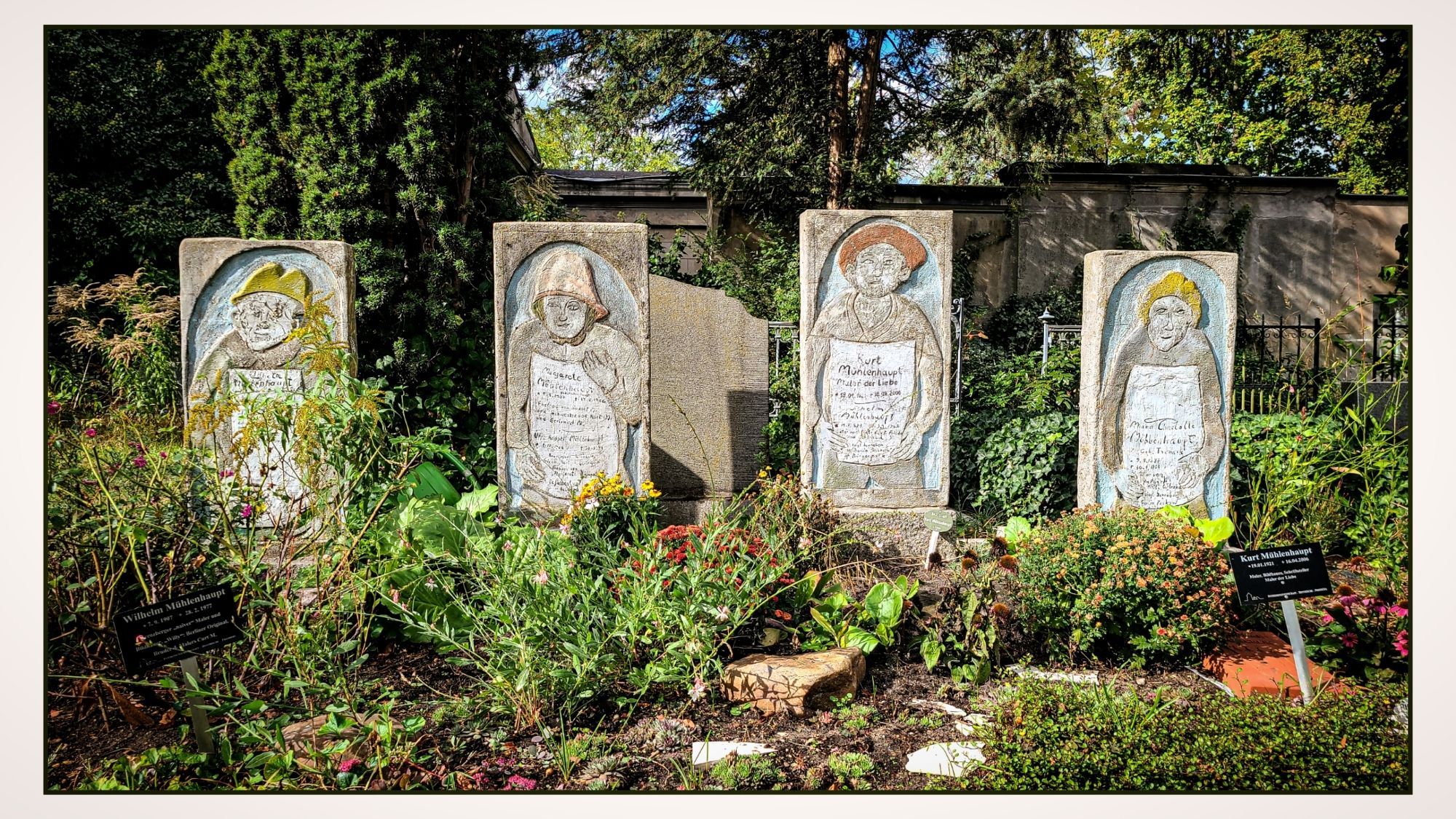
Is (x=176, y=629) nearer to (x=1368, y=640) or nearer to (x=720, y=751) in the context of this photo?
(x=720, y=751)

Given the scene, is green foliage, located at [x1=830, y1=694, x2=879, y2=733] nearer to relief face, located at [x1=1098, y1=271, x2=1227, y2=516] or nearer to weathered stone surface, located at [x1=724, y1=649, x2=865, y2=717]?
weathered stone surface, located at [x1=724, y1=649, x2=865, y2=717]

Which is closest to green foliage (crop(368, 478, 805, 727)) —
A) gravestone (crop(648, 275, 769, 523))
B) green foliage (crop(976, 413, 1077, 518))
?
gravestone (crop(648, 275, 769, 523))

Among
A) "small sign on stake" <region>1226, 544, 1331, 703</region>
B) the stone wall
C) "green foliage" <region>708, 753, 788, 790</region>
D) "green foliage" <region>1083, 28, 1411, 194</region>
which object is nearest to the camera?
"green foliage" <region>708, 753, 788, 790</region>

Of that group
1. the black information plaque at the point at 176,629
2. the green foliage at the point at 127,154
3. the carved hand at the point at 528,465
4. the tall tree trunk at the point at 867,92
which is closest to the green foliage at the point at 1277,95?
the tall tree trunk at the point at 867,92

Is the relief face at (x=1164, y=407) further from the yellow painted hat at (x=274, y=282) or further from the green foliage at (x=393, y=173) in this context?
the yellow painted hat at (x=274, y=282)

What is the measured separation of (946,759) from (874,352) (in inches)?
99.0

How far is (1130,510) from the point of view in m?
3.96

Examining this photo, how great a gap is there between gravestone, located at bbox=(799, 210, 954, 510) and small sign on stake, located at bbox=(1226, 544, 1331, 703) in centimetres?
197

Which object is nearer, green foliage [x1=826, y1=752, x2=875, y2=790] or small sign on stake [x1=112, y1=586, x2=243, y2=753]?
small sign on stake [x1=112, y1=586, x2=243, y2=753]

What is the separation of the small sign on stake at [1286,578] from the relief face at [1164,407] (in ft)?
5.79

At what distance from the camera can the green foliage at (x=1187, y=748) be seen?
8.30 feet

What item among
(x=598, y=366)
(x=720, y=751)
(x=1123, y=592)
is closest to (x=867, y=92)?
(x=598, y=366)

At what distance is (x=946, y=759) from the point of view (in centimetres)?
281

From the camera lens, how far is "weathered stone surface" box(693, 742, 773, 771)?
2686 mm
